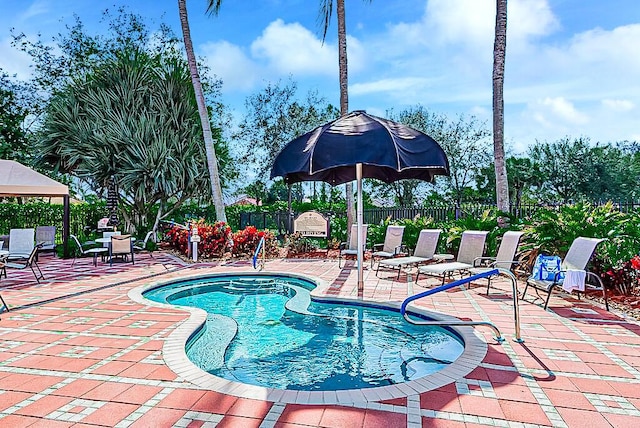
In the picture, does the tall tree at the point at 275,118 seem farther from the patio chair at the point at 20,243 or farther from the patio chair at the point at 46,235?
the patio chair at the point at 20,243

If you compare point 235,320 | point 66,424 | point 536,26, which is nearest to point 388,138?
point 235,320

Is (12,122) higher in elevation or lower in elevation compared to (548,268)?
higher

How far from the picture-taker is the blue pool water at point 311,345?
3900 millimetres

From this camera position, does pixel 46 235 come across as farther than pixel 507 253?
Yes

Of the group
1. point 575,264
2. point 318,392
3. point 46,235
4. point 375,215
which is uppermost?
point 375,215

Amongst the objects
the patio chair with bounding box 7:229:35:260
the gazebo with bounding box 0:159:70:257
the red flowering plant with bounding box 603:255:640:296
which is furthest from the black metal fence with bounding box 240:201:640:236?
the red flowering plant with bounding box 603:255:640:296

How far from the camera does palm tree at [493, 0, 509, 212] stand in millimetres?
9727

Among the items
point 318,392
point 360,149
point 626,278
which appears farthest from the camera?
point 626,278

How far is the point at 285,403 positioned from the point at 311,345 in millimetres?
1922

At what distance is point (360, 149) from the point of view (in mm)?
5582

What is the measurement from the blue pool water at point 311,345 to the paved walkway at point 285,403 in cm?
52

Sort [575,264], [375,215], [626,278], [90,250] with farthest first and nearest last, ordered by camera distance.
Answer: [375,215], [90,250], [626,278], [575,264]

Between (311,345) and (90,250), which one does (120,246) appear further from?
(311,345)

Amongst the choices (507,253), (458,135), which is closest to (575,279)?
(507,253)
